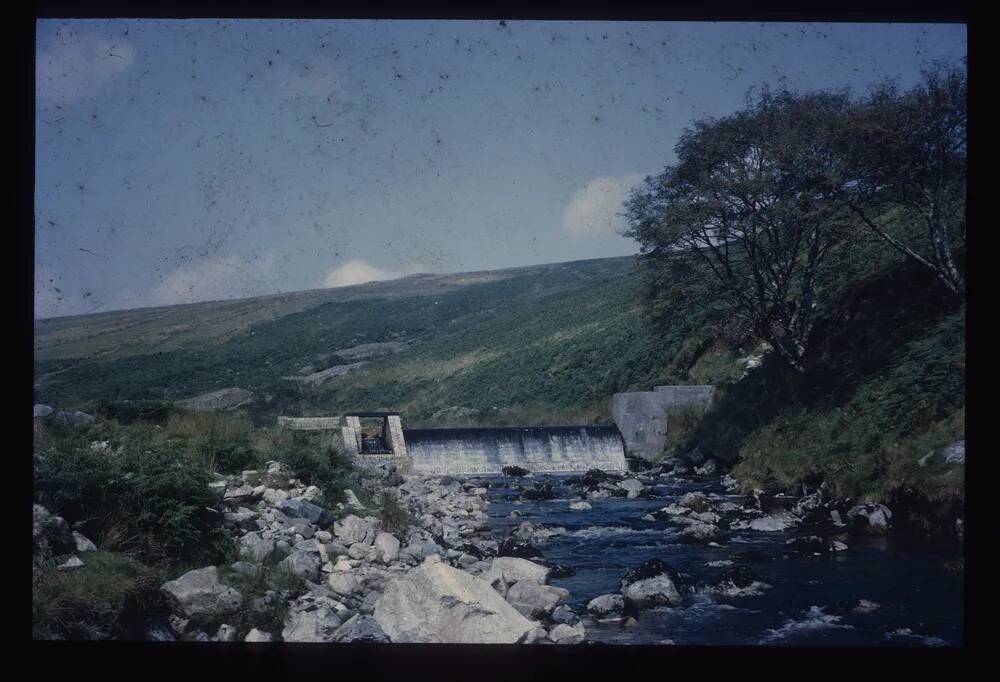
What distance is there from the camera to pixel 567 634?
494 cm

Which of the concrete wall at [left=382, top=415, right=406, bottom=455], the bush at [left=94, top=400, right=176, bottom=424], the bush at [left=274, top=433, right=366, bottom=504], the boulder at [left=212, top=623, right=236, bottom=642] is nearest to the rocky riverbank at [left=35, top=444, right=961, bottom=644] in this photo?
the boulder at [left=212, top=623, right=236, bottom=642]

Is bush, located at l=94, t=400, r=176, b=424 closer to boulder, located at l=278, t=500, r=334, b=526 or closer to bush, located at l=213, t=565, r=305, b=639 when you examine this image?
boulder, located at l=278, t=500, r=334, b=526

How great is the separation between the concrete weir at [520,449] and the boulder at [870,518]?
5422 millimetres

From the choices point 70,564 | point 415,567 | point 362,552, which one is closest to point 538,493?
point 362,552

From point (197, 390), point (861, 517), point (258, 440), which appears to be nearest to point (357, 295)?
point (258, 440)

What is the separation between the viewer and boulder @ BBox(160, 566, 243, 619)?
4.49 meters

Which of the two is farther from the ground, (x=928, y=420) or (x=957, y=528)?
(x=928, y=420)

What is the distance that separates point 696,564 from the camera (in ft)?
20.6

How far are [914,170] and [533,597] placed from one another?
21.2 feet

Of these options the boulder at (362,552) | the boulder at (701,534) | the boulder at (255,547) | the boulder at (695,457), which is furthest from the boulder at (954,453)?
the boulder at (255,547)

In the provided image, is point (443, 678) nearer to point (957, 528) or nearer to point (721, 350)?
point (957, 528)

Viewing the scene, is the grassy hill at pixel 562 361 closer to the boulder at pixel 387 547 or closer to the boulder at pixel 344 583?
the boulder at pixel 387 547

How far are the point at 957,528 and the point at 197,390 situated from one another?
26.2 ft

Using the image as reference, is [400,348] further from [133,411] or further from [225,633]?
[225,633]
